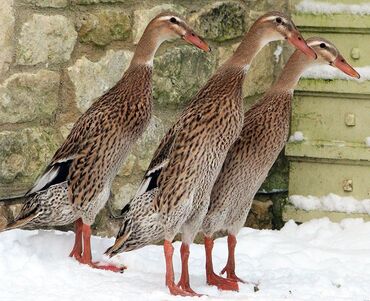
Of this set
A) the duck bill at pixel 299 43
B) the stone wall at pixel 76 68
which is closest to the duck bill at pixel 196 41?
the duck bill at pixel 299 43

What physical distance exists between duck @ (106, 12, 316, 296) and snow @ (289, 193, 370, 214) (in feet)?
6.17

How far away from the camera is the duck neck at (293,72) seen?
20.1 ft

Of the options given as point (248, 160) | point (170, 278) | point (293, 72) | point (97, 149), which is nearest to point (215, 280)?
point (170, 278)

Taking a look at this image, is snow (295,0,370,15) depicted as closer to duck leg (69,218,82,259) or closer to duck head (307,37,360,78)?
duck head (307,37,360,78)

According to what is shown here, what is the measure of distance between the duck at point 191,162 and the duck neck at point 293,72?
298 millimetres

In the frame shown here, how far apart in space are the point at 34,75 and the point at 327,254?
1925 mm

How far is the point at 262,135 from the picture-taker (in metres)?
6.02

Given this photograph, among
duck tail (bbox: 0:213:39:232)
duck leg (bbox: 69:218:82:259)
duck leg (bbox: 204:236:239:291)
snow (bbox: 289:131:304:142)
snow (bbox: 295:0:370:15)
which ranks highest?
snow (bbox: 295:0:370:15)

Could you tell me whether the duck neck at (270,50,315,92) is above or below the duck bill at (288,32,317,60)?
below

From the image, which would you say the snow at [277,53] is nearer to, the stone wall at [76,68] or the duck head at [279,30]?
the stone wall at [76,68]

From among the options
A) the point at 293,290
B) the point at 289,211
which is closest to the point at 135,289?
the point at 293,290

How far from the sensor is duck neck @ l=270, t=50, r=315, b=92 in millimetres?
6137

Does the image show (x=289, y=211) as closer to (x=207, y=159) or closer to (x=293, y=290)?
(x=293, y=290)

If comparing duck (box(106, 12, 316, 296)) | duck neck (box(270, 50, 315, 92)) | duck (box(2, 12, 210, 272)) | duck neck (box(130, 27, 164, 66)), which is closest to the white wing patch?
duck (box(2, 12, 210, 272))
